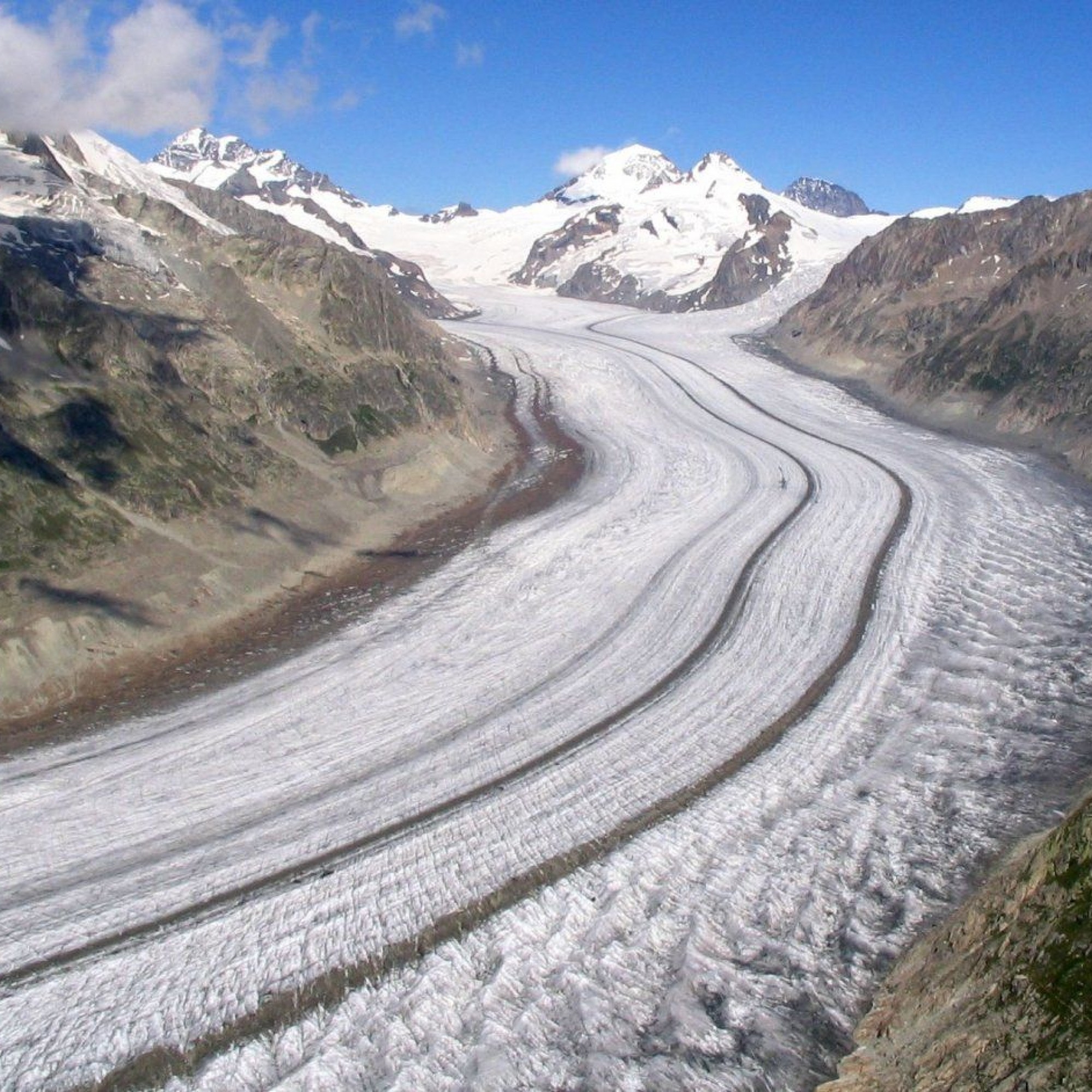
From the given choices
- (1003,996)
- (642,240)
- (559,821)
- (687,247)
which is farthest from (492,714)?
(642,240)

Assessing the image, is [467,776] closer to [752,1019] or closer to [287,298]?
[752,1019]

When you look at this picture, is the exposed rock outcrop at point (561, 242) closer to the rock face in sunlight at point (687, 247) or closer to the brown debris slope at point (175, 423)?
the rock face in sunlight at point (687, 247)

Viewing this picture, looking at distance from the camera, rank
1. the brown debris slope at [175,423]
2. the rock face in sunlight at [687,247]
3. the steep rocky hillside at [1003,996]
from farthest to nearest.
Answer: the rock face in sunlight at [687,247]
the brown debris slope at [175,423]
the steep rocky hillside at [1003,996]

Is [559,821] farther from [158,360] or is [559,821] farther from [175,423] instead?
[158,360]

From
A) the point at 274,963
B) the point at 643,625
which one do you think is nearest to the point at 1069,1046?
the point at 274,963

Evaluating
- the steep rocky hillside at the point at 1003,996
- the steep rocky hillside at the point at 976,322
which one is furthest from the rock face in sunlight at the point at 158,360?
the steep rocky hillside at the point at 976,322
